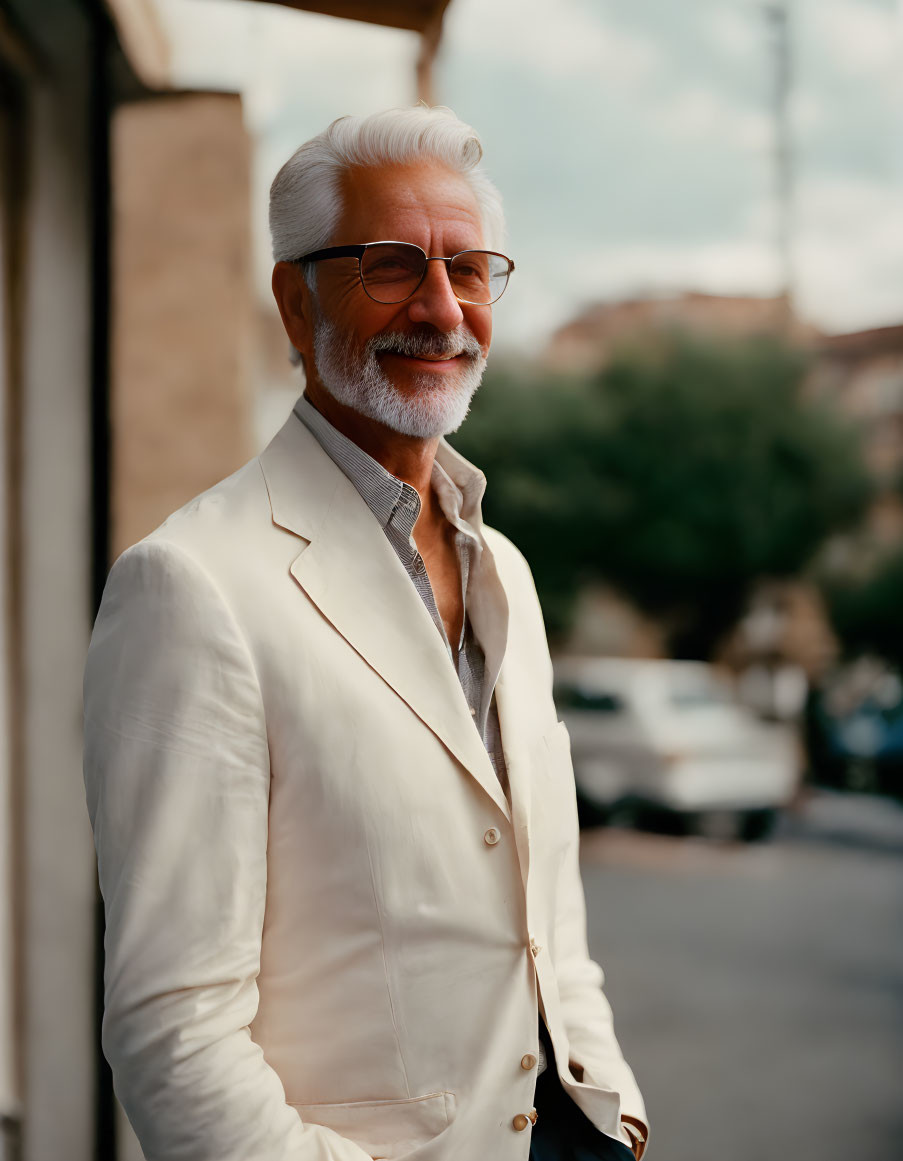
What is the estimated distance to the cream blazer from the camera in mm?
852

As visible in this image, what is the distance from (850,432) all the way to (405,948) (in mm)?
4204

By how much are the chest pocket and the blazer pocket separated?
0.25 meters

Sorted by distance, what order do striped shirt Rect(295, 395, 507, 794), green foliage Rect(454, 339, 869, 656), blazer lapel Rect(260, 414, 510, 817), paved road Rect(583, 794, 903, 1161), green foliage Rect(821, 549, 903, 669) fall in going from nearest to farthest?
blazer lapel Rect(260, 414, 510, 817)
striped shirt Rect(295, 395, 507, 794)
paved road Rect(583, 794, 903, 1161)
green foliage Rect(821, 549, 903, 669)
green foliage Rect(454, 339, 869, 656)

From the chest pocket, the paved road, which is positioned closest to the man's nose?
the chest pocket

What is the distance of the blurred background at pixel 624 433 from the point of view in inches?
85.4

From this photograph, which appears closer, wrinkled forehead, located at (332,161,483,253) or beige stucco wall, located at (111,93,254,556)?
wrinkled forehead, located at (332,161,483,253)

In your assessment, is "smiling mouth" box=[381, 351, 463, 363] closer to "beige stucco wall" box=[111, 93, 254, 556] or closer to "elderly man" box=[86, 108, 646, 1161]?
"elderly man" box=[86, 108, 646, 1161]

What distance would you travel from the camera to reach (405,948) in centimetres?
94

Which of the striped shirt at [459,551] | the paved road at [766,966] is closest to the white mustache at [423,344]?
the striped shirt at [459,551]

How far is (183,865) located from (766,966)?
3703 millimetres

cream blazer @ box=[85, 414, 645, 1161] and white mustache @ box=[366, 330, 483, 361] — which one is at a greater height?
white mustache @ box=[366, 330, 483, 361]

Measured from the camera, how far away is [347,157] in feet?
3.39

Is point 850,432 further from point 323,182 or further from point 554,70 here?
point 323,182

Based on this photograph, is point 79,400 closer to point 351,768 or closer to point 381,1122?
point 351,768
